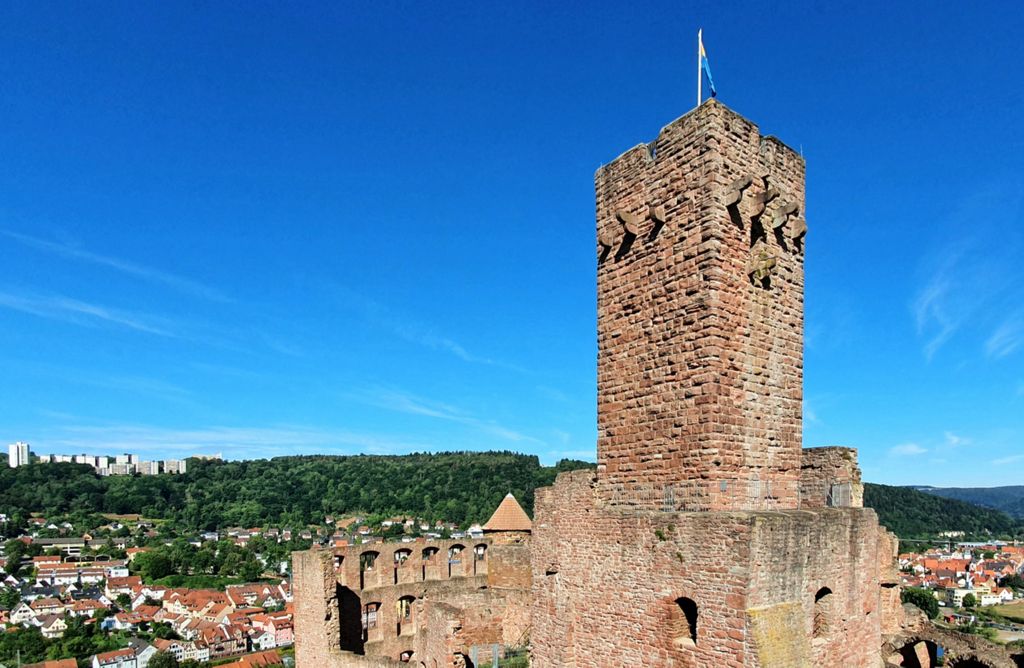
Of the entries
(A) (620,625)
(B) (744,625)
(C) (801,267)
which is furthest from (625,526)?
(C) (801,267)

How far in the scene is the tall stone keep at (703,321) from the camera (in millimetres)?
7922

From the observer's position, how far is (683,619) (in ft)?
24.8

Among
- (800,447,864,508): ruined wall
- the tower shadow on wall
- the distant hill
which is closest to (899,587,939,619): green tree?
the tower shadow on wall

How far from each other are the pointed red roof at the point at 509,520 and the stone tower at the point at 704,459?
18914 mm

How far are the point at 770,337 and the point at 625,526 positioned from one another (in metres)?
2.95

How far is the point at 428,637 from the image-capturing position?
658 inches

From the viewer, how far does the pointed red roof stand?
92.3ft

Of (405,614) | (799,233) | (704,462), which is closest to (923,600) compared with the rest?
(405,614)

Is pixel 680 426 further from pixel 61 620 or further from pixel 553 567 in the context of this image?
pixel 61 620

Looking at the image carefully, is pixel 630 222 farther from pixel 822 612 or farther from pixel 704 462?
pixel 822 612

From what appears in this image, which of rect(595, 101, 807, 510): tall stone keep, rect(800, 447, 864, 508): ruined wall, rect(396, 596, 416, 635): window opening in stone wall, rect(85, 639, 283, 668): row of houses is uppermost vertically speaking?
rect(595, 101, 807, 510): tall stone keep

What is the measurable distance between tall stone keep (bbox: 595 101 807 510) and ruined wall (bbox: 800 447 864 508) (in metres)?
0.90

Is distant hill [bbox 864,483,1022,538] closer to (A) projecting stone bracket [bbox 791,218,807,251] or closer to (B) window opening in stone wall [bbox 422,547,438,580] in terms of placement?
(B) window opening in stone wall [bbox 422,547,438,580]

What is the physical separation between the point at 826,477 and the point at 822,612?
7.44ft
